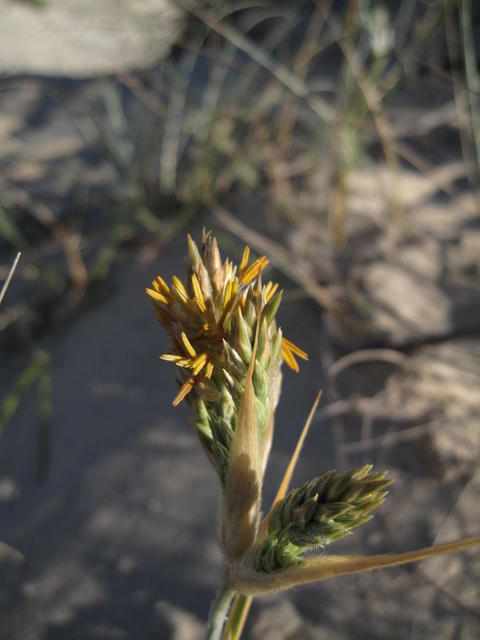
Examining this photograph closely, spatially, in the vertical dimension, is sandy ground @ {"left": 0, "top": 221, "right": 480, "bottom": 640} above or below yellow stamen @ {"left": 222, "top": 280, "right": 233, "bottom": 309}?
below

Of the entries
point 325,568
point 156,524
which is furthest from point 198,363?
point 156,524

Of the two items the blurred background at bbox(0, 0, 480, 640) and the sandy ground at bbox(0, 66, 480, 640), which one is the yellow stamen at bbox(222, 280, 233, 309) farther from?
the blurred background at bbox(0, 0, 480, 640)

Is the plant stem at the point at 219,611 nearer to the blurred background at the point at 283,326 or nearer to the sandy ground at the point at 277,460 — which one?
the sandy ground at the point at 277,460

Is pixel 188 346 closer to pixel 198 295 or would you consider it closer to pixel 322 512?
pixel 198 295

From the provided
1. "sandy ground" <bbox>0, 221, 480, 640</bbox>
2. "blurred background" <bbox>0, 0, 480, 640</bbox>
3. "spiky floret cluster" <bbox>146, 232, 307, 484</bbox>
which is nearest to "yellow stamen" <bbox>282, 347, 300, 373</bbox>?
"spiky floret cluster" <bbox>146, 232, 307, 484</bbox>

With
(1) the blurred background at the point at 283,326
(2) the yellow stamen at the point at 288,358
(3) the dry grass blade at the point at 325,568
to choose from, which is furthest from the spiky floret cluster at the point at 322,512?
(1) the blurred background at the point at 283,326

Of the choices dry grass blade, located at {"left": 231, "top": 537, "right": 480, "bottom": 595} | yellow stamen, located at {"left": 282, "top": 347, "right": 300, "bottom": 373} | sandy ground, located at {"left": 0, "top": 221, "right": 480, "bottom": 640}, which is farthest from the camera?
sandy ground, located at {"left": 0, "top": 221, "right": 480, "bottom": 640}
